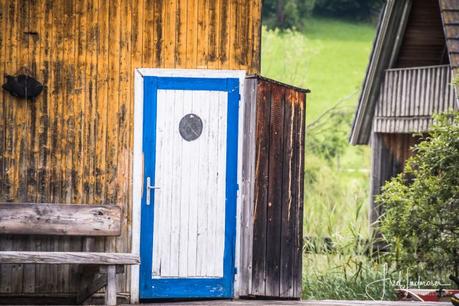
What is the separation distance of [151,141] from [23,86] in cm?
140

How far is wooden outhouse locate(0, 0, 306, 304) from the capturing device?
12164mm

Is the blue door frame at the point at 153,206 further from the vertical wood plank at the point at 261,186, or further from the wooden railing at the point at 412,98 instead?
the wooden railing at the point at 412,98

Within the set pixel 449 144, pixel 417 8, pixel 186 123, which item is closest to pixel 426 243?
pixel 449 144

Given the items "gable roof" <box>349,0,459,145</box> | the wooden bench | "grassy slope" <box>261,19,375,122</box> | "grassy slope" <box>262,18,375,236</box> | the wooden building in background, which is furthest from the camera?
"grassy slope" <box>261,19,375,122</box>

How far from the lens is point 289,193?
12.5m

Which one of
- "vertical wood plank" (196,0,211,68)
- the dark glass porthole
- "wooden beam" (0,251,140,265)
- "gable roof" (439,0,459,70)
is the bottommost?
"wooden beam" (0,251,140,265)

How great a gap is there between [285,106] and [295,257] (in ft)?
5.19

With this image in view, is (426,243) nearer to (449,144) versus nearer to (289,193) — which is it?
(449,144)

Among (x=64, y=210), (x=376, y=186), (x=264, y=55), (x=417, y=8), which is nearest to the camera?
(x=64, y=210)

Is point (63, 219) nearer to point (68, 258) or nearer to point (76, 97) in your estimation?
point (68, 258)

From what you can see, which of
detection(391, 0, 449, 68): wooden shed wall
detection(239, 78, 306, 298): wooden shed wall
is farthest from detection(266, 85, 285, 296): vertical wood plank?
detection(391, 0, 449, 68): wooden shed wall

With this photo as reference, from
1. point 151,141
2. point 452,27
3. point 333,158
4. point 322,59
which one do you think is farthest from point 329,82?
point 151,141

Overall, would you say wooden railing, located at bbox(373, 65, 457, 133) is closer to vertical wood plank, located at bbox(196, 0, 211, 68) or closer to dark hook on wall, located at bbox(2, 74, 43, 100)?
vertical wood plank, located at bbox(196, 0, 211, 68)

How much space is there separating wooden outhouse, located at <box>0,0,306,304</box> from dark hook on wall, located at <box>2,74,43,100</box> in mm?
22
